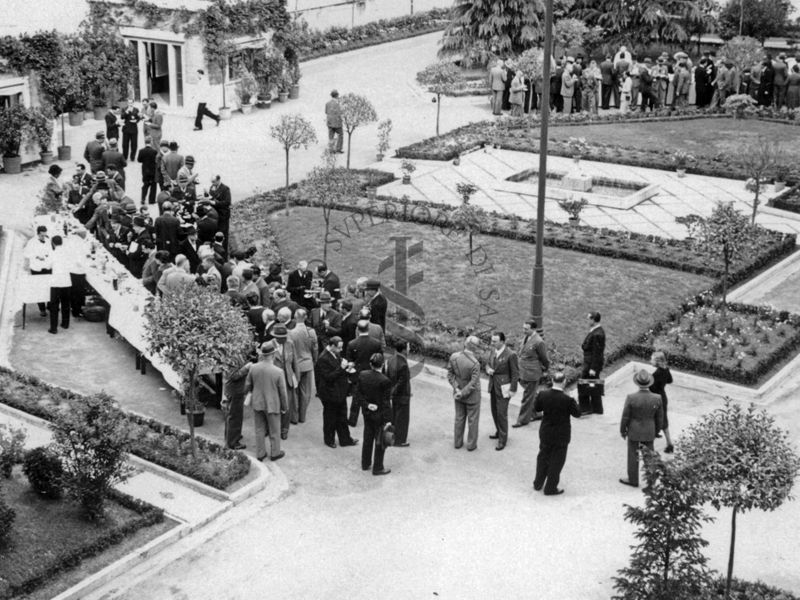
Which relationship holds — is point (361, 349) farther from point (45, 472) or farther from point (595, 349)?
point (45, 472)

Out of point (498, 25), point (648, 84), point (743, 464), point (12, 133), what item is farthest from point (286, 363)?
point (498, 25)

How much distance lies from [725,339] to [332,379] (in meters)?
6.25

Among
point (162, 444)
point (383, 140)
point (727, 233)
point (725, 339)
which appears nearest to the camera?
point (162, 444)

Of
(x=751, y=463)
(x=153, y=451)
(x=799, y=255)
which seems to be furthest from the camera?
(x=799, y=255)

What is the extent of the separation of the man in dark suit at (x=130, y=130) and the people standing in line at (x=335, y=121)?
13.4 feet

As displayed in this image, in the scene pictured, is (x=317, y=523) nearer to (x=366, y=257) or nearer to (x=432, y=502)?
(x=432, y=502)

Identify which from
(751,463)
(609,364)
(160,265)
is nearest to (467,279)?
(609,364)

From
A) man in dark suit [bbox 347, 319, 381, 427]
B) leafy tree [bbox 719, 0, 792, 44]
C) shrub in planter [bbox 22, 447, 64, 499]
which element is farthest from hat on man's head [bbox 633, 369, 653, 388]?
leafy tree [bbox 719, 0, 792, 44]

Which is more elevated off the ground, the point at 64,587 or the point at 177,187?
the point at 177,187

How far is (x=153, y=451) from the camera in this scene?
13.8m

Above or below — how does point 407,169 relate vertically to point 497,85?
below

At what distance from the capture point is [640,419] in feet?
43.9

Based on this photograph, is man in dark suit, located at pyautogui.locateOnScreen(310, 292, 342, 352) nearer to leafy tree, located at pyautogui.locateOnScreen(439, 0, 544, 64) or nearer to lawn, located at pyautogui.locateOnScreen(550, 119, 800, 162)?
lawn, located at pyautogui.locateOnScreen(550, 119, 800, 162)

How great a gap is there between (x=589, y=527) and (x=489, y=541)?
107 cm
